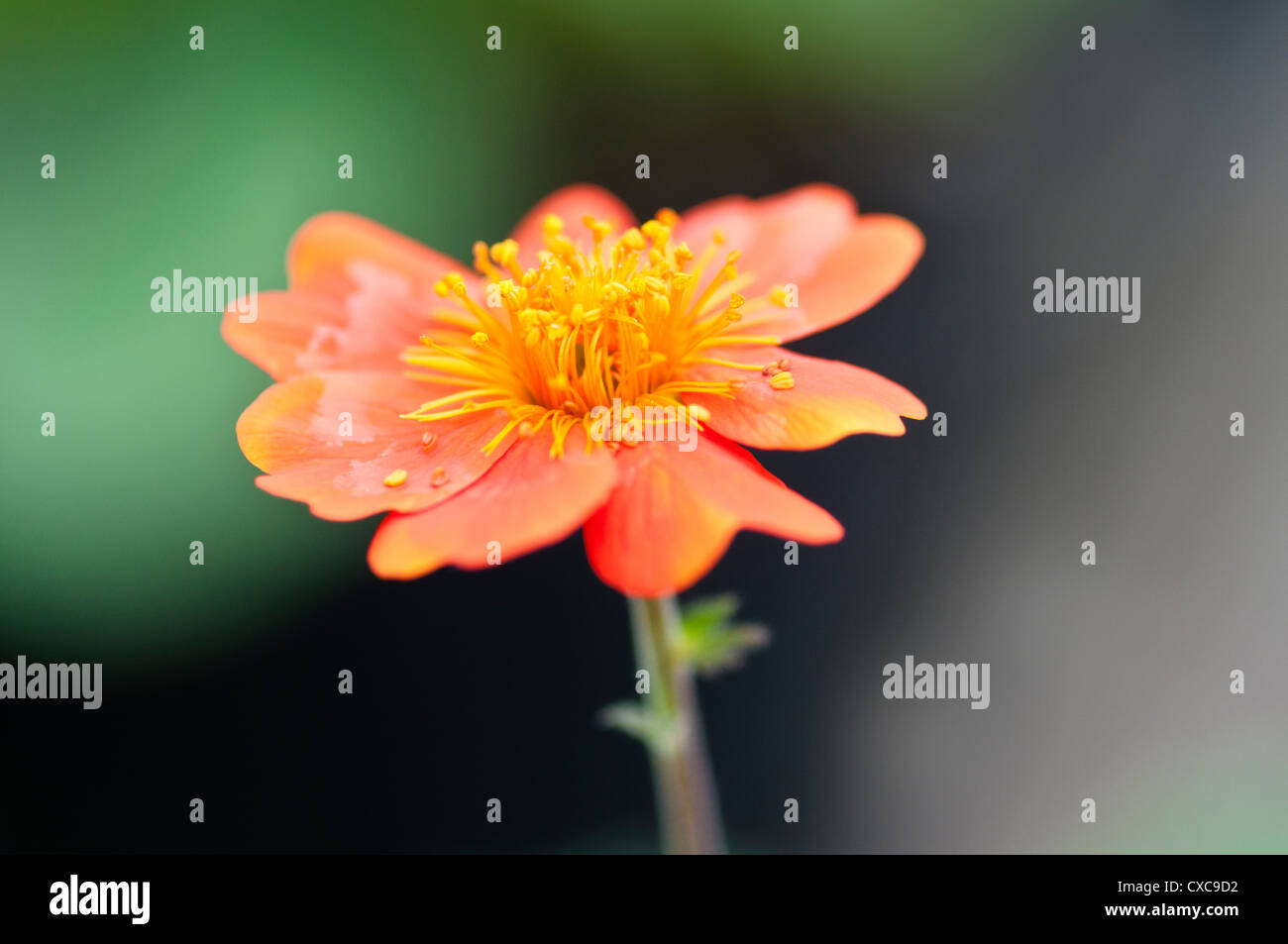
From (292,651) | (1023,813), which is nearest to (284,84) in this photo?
(292,651)

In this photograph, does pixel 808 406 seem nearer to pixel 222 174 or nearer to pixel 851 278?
pixel 851 278

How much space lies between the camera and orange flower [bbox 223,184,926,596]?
52.7 inches

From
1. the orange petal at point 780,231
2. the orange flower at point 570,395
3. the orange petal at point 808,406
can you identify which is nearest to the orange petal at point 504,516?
the orange flower at point 570,395

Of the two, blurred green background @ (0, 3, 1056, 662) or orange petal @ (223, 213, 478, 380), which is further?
blurred green background @ (0, 3, 1056, 662)

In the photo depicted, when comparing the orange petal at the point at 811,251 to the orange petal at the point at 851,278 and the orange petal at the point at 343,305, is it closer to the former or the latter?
the orange petal at the point at 851,278

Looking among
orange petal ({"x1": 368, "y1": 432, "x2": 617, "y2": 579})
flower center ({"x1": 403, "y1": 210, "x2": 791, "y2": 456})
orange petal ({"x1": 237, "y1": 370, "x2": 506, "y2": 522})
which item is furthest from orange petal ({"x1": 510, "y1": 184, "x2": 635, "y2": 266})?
orange petal ({"x1": 368, "y1": 432, "x2": 617, "y2": 579})

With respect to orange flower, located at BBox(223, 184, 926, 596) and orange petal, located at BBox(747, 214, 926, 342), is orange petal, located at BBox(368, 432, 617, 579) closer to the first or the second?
orange flower, located at BBox(223, 184, 926, 596)

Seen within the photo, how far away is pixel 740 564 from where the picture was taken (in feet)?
9.59

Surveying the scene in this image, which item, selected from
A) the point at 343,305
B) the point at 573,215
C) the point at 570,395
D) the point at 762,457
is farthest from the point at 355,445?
the point at 762,457

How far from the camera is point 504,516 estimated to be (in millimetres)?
1355

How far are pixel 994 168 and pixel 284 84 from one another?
6.47ft

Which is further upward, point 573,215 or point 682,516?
point 573,215

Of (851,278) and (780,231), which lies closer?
(851,278)

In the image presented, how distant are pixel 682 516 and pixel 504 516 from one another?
23 centimetres
